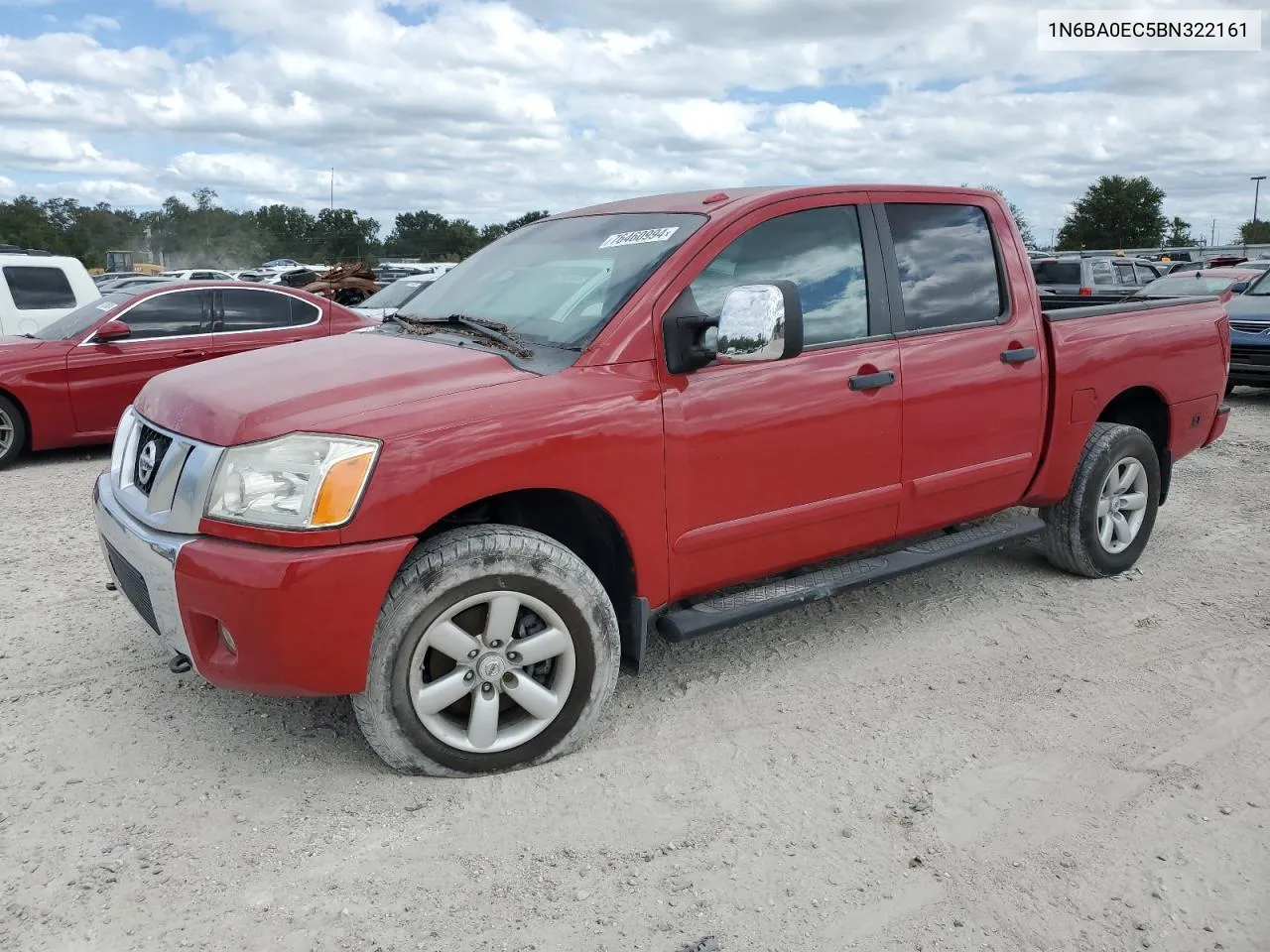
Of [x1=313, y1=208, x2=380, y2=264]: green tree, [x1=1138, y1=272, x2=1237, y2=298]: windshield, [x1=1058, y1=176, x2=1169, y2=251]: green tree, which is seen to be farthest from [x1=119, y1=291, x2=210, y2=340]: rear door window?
[x1=1058, y1=176, x2=1169, y2=251]: green tree

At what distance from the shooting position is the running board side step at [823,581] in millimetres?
3607

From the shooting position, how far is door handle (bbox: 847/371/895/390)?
12.7 ft

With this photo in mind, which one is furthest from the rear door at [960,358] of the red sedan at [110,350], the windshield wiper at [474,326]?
the red sedan at [110,350]

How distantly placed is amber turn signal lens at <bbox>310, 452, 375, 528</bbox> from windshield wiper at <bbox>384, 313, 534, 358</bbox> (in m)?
0.77

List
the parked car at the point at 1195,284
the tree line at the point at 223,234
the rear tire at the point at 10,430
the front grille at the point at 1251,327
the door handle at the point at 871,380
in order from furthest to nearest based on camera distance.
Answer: the tree line at the point at 223,234, the parked car at the point at 1195,284, the front grille at the point at 1251,327, the rear tire at the point at 10,430, the door handle at the point at 871,380

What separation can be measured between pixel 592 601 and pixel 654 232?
1386 millimetres

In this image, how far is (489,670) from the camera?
3.19 meters

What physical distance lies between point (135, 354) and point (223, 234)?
67031mm

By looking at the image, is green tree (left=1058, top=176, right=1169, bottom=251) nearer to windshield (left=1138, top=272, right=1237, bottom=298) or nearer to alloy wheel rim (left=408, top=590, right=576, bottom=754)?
windshield (left=1138, top=272, right=1237, bottom=298)

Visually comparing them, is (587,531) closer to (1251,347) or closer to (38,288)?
(38,288)

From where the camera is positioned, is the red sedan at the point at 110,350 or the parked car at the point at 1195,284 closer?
the red sedan at the point at 110,350

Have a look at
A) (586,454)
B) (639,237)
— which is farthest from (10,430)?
(586,454)

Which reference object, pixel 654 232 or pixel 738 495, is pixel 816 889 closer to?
pixel 738 495

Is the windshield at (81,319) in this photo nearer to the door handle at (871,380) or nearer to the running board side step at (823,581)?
the running board side step at (823,581)
